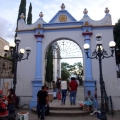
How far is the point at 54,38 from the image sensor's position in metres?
9.65

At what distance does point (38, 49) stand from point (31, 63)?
3.35 feet

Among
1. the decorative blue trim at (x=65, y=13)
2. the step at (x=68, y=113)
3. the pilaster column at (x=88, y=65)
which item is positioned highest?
the decorative blue trim at (x=65, y=13)

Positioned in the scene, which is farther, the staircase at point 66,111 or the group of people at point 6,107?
the staircase at point 66,111

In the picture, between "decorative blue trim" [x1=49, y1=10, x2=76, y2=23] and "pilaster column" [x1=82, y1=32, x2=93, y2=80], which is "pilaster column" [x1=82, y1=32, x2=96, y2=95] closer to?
"pilaster column" [x1=82, y1=32, x2=93, y2=80]

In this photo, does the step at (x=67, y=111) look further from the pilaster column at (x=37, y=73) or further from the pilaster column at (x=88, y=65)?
the pilaster column at (x=88, y=65)

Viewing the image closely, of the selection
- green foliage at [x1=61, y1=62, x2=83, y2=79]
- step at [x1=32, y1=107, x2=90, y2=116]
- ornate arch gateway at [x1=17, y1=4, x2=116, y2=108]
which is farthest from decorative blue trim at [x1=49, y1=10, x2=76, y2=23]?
green foliage at [x1=61, y1=62, x2=83, y2=79]

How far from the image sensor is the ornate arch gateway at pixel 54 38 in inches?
356

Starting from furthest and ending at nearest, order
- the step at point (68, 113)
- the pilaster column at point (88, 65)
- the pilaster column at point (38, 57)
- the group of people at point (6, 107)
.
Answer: the pilaster column at point (38, 57)
the pilaster column at point (88, 65)
the step at point (68, 113)
the group of people at point (6, 107)

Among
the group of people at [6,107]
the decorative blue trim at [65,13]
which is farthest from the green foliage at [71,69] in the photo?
→ the group of people at [6,107]

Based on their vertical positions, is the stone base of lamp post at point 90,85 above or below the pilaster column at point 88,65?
below

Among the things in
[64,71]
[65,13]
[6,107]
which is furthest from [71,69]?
[6,107]

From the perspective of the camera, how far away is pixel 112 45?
6.35 metres

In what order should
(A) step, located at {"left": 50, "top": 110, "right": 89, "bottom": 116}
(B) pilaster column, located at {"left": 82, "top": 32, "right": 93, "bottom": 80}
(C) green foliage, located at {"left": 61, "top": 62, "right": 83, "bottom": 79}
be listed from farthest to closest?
1. (C) green foliage, located at {"left": 61, "top": 62, "right": 83, "bottom": 79}
2. (B) pilaster column, located at {"left": 82, "top": 32, "right": 93, "bottom": 80}
3. (A) step, located at {"left": 50, "top": 110, "right": 89, "bottom": 116}

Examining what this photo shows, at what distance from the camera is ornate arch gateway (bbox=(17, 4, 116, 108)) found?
356 inches
